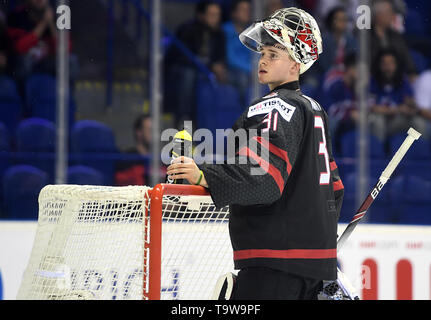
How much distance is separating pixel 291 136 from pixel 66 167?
10.8 feet

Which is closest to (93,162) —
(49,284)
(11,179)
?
(11,179)

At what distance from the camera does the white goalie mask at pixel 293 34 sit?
7.41 feet

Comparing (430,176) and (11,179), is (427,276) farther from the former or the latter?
(11,179)

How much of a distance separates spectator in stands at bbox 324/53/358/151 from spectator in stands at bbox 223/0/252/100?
2.03ft

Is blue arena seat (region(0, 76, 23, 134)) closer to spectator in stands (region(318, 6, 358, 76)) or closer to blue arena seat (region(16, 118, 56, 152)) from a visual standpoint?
blue arena seat (region(16, 118, 56, 152))

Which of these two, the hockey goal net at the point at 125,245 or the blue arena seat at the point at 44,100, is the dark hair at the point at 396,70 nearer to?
the blue arena seat at the point at 44,100

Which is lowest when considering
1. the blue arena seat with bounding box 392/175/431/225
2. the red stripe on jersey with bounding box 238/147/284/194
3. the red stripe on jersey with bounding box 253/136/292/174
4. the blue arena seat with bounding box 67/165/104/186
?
the blue arena seat with bounding box 392/175/431/225

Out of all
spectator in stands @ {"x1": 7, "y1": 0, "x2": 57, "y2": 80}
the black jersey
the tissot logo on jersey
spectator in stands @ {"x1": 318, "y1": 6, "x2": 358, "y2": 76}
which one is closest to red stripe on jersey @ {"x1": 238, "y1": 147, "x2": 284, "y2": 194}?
the black jersey

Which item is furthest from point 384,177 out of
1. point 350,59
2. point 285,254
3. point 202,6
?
point 202,6

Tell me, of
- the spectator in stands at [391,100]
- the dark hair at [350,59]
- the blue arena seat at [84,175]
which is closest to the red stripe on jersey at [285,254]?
the blue arena seat at [84,175]

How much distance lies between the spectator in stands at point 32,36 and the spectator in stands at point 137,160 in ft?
2.38

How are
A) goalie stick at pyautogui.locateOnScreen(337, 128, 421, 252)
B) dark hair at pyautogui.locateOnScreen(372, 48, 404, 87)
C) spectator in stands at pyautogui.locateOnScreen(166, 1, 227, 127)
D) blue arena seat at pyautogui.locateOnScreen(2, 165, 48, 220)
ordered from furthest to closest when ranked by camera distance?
dark hair at pyautogui.locateOnScreen(372, 48, 404, 87) → spectator in stands at pyautogui.locateOnScreen(166, 1, 227, 127) → blue arena seat at pyautogui.locateOnScreen(2, 165, 48, 220) → goalie stick at pyautogui.locateOnScreen(337, 128, 421, 252)

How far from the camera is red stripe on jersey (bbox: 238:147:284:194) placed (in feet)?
6.62
